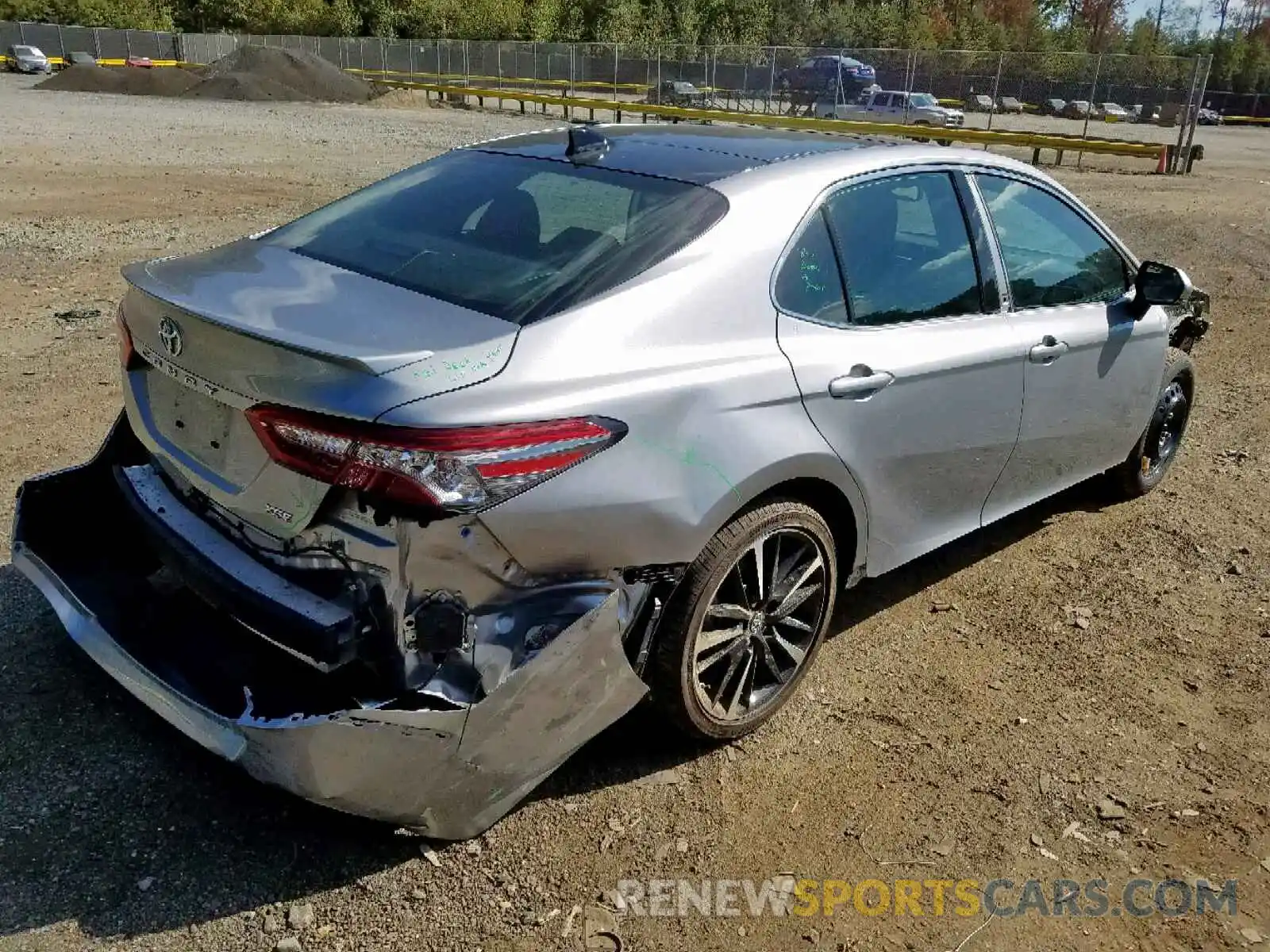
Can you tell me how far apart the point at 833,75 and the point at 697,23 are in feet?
121

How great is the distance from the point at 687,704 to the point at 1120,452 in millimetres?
2872

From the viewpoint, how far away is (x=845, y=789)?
3.21m

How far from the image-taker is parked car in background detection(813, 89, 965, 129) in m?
30.6

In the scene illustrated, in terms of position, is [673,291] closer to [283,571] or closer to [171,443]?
[283,571]

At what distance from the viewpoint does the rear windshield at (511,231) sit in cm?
292

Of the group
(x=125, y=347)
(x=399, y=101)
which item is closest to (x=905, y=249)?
(x=125, y=347)

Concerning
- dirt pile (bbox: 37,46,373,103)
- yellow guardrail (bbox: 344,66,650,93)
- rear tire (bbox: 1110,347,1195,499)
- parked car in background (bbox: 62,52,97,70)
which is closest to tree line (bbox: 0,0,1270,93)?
parked car in background (bbox: 62,52,97,70)

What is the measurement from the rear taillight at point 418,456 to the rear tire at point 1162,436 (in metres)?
3.65

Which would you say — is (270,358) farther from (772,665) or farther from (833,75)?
(833,75)

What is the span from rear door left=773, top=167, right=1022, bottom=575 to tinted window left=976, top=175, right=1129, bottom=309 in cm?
18

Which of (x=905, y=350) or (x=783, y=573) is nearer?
(x=783, y=573)

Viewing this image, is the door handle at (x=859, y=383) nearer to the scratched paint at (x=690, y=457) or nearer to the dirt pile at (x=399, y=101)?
the scratched paint at (x=690, y=457)

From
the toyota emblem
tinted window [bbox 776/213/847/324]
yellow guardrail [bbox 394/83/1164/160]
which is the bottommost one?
yellow guardrail [bbox 394/83/1164/160]

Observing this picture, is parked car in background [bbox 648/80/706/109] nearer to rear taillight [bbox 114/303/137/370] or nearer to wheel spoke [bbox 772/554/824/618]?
wheel spoke [bbox 772/554/824/618]
